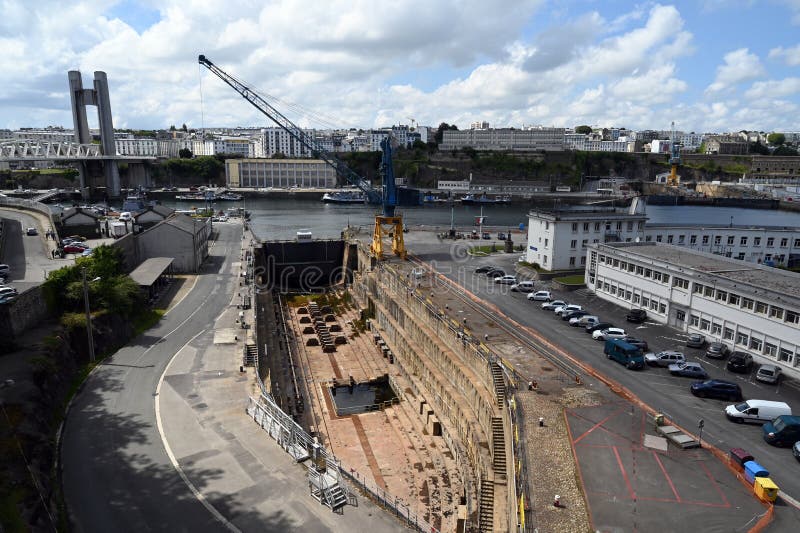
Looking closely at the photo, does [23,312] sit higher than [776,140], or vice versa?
[776,140]

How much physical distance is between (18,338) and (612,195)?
118 m

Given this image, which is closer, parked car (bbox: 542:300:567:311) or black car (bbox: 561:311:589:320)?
black car (bbox: 561:311:589:320)

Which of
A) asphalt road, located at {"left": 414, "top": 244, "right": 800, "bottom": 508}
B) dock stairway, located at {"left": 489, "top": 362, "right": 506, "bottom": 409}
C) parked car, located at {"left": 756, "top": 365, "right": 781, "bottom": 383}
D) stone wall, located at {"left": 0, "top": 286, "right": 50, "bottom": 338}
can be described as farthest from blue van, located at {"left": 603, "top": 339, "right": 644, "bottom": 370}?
stone wall, located at {"left": 0, "top": 286, "right": 50, "bottom": 338}

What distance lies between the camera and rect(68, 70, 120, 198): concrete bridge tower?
10662 centimetres

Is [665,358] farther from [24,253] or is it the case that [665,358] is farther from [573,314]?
[24,253]

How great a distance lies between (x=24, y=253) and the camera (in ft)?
114

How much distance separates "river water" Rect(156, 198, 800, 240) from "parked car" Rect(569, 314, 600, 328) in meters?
46.6

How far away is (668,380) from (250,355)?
1781 cm

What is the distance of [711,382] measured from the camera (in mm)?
20078

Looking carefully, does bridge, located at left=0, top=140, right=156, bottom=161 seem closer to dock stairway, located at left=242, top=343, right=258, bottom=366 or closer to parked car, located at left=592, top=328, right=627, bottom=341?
dock stairway, located at left=242, top=343, right=258, bottom=366

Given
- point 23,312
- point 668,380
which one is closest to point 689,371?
point 668,380

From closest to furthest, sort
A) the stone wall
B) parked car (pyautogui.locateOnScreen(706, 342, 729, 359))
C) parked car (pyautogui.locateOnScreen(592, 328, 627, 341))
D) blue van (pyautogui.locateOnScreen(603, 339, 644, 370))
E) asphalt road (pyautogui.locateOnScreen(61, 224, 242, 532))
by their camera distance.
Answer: asphalt road (pyautogui.locateOnScreen(61, 224, 242, 532))
the stone wall
blue van (pyautogui.locateOnScreen(603, 339, 644, 370))
parked car (pyautogui.locateOnScreen(706, 342, 729, 359))
parked car (pyautogui.locateOnScreen(592, 328, 627, 341))

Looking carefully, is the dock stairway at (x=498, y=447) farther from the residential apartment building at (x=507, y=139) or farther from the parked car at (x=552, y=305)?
the residential apartment building at (x=507, y=139)

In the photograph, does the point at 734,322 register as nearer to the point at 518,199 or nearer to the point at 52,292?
the point at 52,292
